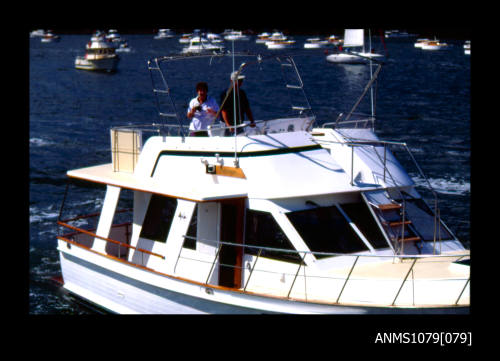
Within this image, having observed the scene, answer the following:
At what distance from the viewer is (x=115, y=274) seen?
38.9 feet

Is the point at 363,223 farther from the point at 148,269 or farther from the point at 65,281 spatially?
the point at 65,281

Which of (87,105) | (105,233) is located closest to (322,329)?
(105,233)

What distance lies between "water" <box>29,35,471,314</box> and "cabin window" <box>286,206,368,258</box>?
2.66 meters

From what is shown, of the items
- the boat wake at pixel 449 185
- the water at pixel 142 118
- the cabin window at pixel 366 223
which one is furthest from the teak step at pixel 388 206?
the boat wake at pixel 449 185

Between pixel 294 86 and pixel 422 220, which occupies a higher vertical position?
pixel 294 86

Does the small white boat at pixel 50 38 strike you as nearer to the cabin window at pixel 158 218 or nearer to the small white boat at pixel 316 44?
the small white boat at pixel 316 44

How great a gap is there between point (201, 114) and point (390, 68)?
5303 cm

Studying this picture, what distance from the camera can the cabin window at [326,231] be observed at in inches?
396

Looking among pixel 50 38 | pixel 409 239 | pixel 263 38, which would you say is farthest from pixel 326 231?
pixel 50 38

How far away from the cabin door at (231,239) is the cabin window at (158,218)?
4.32 ft

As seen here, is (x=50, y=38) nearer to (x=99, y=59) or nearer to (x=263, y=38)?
(x=263, y=38)

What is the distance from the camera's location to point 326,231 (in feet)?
33.4

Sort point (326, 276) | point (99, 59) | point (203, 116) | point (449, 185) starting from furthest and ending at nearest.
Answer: point (99, 59)
point (449, 185)
point (203, 116)
point (326, 276)

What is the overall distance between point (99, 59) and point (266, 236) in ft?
181
